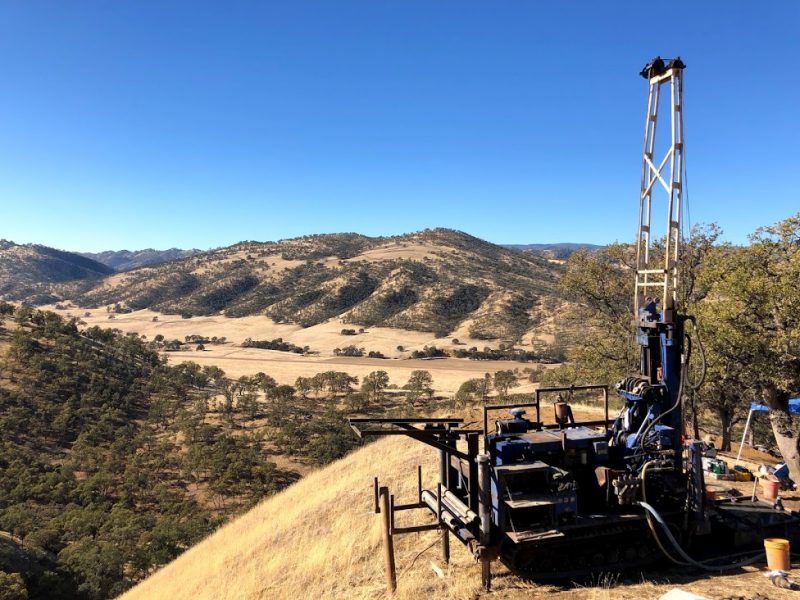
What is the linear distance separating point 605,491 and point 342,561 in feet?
18.6

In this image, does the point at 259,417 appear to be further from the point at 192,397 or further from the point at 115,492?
the point at 115,492

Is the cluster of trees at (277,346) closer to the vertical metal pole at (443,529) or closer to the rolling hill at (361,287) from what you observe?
the rolling hill at (361,287)

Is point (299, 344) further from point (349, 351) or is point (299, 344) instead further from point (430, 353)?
point (430, 353)

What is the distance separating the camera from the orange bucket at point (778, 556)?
27.8 ft

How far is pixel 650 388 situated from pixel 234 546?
12.7 m

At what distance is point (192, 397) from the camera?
189 ft

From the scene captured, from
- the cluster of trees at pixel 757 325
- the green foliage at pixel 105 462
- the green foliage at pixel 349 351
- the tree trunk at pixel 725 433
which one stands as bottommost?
the green foliage at pixel 105 462

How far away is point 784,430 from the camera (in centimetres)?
1462

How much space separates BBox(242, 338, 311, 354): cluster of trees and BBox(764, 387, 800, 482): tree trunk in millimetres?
91144

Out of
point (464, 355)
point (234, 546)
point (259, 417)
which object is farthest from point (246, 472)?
point (464, 355)

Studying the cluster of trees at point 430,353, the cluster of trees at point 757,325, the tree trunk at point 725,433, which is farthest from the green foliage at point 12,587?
the cluster of trees at point 430,353

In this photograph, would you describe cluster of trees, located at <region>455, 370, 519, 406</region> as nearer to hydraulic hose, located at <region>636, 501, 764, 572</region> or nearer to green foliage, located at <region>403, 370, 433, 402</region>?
green foliage, located at <region>403, 370, 433, 402</region>

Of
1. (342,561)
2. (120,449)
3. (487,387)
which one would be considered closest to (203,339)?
(487,387)

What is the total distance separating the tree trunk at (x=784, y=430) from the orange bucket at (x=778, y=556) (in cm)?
726
